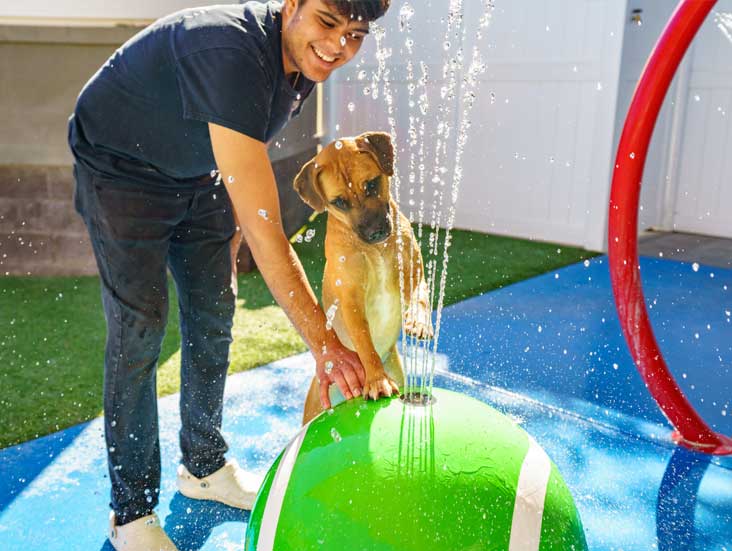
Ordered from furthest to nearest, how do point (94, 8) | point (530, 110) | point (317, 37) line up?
point (530, 110), point (94, 8), point (317, 37)

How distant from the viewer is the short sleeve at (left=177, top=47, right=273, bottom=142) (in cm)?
171

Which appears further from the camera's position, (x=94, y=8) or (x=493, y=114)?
(x=493, y=114)

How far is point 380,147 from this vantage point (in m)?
1.86

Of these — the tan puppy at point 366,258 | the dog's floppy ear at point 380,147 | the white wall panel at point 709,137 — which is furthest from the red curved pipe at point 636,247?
the white wall panel at point 709,137

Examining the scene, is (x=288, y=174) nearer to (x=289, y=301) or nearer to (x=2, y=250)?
(x=2, y=250)

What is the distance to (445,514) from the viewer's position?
1.48m

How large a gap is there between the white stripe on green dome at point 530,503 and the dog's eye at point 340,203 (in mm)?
793

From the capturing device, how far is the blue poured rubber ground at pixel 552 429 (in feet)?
7.97

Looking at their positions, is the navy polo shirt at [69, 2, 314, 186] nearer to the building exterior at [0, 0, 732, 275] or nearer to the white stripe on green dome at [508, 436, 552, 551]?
the white stripe on green dome at [508, 436, 552, 551]

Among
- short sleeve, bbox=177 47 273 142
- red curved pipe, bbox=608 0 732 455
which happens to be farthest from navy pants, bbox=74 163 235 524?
red curved pipe, bbox=608 0 732 455

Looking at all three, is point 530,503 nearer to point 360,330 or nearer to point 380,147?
point 360,330

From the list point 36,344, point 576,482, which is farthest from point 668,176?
point 36,344

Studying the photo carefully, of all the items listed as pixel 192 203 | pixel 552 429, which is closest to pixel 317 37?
pixel 192 203

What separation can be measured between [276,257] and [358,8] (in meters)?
0.67
